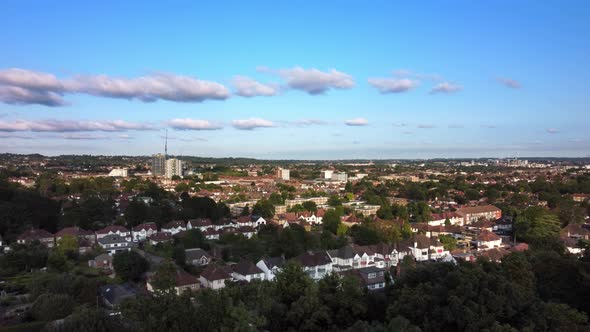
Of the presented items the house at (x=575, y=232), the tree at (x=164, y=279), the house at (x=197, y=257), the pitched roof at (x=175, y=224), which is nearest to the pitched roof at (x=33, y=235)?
the pitched roof at (x=175, y=224)

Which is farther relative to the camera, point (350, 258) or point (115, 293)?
point (350, 258)

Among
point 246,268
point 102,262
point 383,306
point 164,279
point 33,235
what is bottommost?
point 102,262

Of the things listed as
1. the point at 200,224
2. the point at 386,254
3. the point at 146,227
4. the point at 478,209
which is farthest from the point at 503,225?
the point at 146,227

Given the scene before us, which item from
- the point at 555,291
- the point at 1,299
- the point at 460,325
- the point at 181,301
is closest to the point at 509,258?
the point at 555,291

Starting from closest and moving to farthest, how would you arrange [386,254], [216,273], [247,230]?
[216,273], [386,254], [247,230]

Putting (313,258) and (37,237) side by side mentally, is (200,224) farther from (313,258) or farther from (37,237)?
(313,258)

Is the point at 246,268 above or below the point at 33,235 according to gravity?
below

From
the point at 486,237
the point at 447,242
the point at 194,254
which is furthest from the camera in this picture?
the point at 486,237
